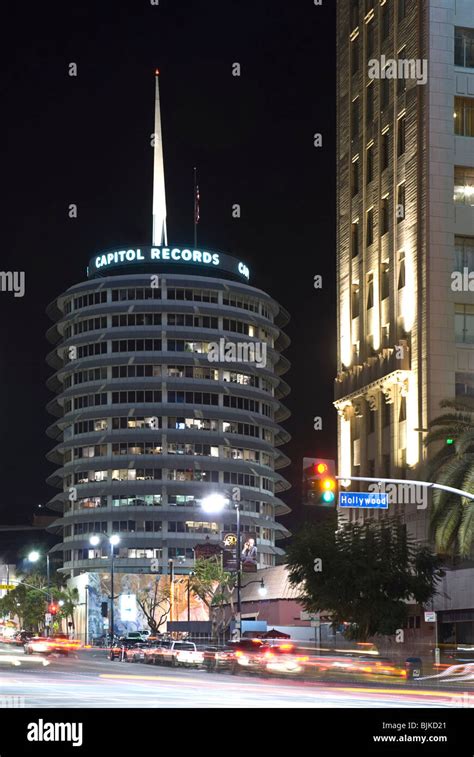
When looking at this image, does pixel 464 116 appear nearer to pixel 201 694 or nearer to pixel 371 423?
pixel 371 423

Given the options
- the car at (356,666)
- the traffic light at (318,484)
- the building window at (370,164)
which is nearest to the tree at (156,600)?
the building window at (370,164)

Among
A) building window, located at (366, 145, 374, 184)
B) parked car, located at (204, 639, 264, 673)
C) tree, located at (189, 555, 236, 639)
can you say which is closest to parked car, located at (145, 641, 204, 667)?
parked car, located at (204, 639, 264, 673)

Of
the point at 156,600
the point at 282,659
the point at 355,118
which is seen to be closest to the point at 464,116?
the point at 355,118

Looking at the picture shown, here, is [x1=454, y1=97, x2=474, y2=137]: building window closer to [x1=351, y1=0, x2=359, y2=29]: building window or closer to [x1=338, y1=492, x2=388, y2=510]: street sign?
[x1=351, y1=0, x2=359, y2=29]: building window

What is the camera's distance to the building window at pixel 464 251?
76812mm

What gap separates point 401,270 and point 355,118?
15.8 m

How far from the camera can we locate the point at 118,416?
18012 centimetres

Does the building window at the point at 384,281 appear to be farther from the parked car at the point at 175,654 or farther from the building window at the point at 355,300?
the parked car at the point at 175,654

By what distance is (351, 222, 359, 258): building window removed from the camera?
88625 mm

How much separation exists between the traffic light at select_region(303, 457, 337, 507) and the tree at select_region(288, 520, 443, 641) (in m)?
28.9

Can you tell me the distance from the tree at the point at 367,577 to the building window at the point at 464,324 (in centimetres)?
1330

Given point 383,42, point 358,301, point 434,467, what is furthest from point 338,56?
A: point 434,467
